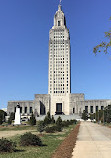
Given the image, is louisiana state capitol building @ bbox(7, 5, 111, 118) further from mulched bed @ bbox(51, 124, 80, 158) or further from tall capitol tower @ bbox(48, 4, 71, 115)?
mulched bed @ bbox(51, 124, 80, 158)

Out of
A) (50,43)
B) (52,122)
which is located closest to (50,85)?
(50,43)

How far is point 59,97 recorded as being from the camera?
154125mm

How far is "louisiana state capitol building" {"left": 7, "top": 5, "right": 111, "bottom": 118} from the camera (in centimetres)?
15175

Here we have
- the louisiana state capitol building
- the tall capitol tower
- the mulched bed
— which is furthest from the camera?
the tall capitol tower

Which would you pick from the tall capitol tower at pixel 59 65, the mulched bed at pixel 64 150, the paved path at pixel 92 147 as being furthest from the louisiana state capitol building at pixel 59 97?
the mulched bed at pixel 64 150

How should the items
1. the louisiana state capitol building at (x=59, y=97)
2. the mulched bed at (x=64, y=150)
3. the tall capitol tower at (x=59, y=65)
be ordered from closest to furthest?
1. the mulched bed at (x=64, y=150)
2. the louisiana state capitol building at (x=59, y=97)
3. the tall capitol tower at (x=59, y=65)

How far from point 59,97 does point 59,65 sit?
80.2 ft

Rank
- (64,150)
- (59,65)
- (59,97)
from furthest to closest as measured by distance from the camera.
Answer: (59,65), (59,97), (64,150)

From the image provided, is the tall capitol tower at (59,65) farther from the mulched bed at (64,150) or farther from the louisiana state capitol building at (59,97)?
the mulched bed at (64,150)

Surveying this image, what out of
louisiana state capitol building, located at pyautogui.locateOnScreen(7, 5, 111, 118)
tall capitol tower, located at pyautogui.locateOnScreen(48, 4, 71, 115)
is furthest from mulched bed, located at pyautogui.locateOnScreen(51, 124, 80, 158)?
tall capitol tower, located at pyautogui.locateOnScreen(48, 4, 71, 115)

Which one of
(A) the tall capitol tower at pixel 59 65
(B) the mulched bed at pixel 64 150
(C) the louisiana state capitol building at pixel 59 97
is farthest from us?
(A) the tall capitol tower at pixel 59 65

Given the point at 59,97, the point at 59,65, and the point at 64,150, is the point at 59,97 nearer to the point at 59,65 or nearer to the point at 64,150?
the point at 59,65

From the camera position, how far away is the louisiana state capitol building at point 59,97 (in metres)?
152

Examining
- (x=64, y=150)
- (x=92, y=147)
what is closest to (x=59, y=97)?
(x=92, y=147)
